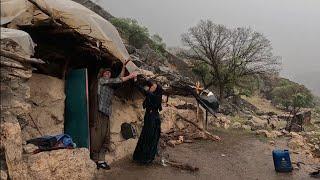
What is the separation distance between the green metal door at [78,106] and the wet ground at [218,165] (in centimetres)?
79

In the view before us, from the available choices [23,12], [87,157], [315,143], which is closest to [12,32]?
[23,12]

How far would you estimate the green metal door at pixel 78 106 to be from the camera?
8602mm

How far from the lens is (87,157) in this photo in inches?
297

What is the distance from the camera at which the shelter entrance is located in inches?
317

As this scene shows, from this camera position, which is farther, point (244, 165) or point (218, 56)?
point (218, 56)

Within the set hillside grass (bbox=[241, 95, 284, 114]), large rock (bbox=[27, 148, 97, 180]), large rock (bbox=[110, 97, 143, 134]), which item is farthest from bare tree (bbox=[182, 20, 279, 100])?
large rock (bbox=[27, 148, 97, 180])

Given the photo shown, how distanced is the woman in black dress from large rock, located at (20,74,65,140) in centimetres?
175

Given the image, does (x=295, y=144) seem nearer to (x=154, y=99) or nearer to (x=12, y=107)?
(x=154, y=99)

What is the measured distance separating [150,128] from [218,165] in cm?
207

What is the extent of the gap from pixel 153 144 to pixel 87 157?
6.86ft

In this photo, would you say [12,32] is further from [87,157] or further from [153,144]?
[153,144]

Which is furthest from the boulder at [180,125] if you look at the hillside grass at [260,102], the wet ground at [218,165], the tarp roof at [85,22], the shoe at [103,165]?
the hillside grass at [260,102]

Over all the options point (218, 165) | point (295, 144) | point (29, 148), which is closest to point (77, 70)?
point (29, 148)

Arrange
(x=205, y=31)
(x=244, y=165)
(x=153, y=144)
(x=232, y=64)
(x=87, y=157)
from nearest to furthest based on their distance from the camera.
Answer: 1. (x=87, y=157)
2. (x=153, y=144)
3. (x=244, y=165)
4. (x=232, y=64)
5. (x=205, y=31)
